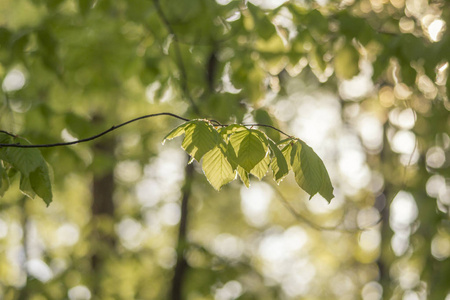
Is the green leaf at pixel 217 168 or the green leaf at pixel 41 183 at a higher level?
the green leaf at pixel 217 168

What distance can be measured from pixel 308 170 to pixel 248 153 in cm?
19

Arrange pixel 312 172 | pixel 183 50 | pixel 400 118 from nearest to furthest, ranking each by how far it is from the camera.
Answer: pixel 312 172 < pixel 183 50 < pixel 400 118

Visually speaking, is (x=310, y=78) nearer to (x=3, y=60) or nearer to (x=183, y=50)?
(x=183, y=50)

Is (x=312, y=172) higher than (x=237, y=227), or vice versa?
(x=312, y=172)

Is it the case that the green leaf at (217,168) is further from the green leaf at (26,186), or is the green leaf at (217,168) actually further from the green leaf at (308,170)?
the green leaf at (26,186)

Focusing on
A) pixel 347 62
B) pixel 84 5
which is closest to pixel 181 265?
pixel 347 62

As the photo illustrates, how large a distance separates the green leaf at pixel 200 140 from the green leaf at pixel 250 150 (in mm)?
76

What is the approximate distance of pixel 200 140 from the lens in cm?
155

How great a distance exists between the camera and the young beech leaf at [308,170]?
1.58 meters

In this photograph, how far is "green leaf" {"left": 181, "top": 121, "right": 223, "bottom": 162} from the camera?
5.06 feet

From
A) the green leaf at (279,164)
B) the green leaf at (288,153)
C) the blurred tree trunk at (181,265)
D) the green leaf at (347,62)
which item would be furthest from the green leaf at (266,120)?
the blurred tree trunk at (181,265)

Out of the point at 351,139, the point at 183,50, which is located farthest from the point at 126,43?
the point at 351,139

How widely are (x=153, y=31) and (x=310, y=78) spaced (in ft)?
16.4

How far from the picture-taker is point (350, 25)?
9.14ft
